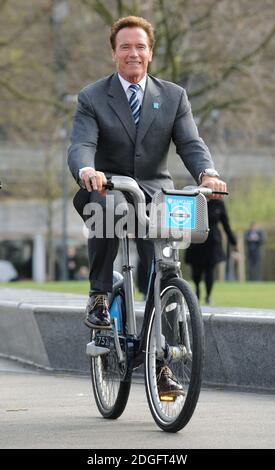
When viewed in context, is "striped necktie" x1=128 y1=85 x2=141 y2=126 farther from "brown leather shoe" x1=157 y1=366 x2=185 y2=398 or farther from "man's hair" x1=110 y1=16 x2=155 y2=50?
"brown leather shoe" x1=157 y1=366 x2=185 y2=398

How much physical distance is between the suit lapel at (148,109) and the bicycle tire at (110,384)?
1.19 m

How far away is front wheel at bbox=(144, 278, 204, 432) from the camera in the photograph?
6.30m

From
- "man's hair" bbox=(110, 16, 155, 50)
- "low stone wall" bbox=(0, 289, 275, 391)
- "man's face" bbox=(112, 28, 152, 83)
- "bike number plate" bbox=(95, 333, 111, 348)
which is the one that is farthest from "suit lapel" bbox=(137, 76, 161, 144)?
"low stone wall" bbox=(0, 289, 275, 391)

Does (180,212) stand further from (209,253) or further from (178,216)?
(209,253)

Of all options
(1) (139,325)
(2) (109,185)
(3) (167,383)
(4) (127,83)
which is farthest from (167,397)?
(1) (139,325)

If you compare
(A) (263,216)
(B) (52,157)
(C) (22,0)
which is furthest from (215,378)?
(A) (263,216)

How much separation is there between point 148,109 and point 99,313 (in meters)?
1.10

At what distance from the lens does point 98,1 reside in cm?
2716

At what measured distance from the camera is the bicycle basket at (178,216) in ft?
21.7

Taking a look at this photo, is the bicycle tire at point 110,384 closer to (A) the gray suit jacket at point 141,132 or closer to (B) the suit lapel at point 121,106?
(A) the gray suit jacket at point 141,132

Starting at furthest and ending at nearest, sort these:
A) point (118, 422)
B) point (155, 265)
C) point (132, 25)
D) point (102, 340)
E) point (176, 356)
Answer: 1. point (102, 340)
2. point (118, 422)
3. point (132, 25)
4. point (155, 265)
5. point (176, 356)

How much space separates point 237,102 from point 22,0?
5369 mm

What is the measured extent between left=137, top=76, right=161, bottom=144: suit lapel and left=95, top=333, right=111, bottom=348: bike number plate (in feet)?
3.62

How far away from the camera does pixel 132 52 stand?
712 centimetres
